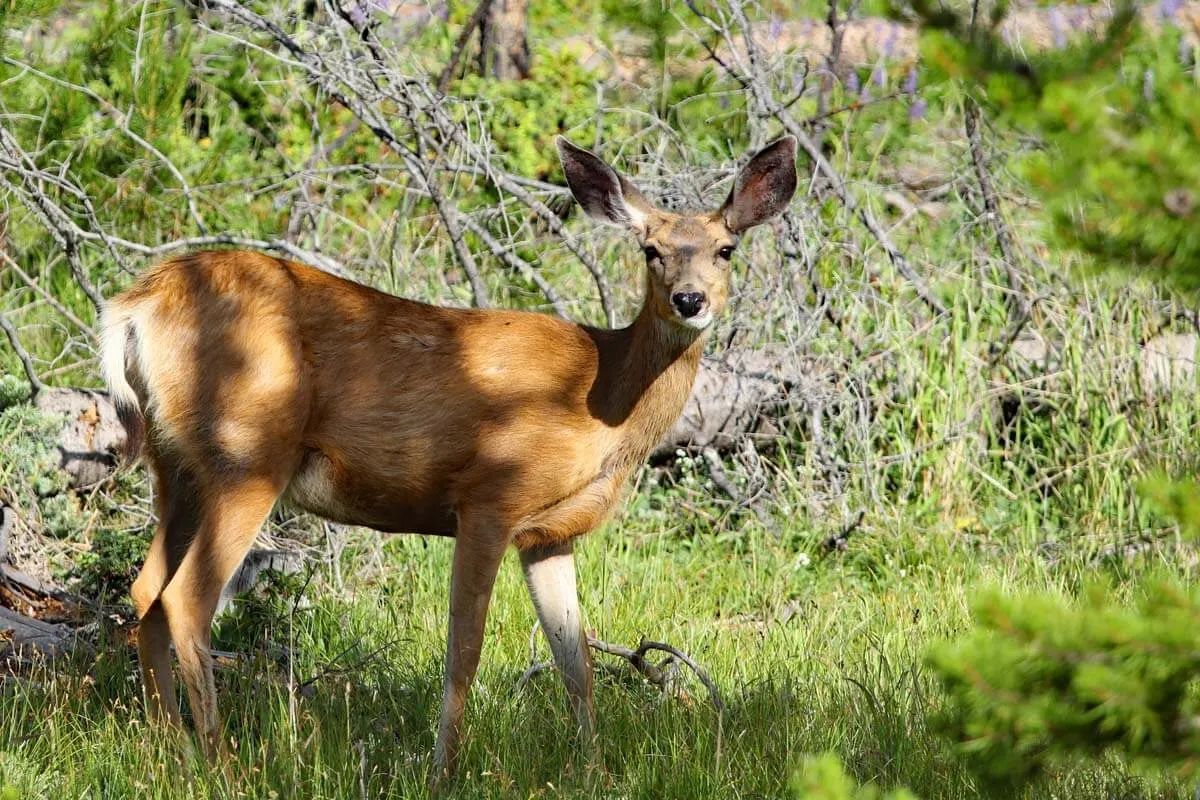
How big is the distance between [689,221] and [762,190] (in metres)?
0.33

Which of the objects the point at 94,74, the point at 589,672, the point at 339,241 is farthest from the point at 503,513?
the point at 94,74

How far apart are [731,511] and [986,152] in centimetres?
246

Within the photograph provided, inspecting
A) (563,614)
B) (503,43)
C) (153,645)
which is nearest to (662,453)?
(563,614)

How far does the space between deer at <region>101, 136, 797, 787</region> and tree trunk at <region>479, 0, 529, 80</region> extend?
15.4ft

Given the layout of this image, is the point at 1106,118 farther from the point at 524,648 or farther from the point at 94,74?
the point at 94,74

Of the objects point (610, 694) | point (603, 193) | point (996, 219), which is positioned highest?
point (603, 193)

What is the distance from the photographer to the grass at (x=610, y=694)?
3.81 meters

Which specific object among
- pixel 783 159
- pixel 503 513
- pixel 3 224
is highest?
pixel 783 159

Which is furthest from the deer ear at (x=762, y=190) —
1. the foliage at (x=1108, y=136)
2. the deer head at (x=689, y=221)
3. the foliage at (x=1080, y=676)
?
the foliage at (x=1080, y=676)

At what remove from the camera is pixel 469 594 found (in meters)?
4.55

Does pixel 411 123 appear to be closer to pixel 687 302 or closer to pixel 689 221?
pixel 689 221

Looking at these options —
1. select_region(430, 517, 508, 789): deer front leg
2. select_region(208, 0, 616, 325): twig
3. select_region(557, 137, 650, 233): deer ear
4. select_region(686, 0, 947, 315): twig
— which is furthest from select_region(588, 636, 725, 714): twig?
select_region(686, 0, 947, 315): twig

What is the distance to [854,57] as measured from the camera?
10.5m

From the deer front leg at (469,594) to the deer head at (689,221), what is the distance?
36.8 inches
